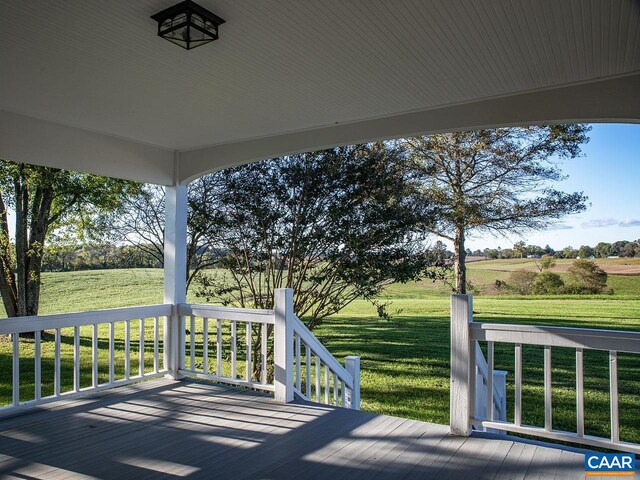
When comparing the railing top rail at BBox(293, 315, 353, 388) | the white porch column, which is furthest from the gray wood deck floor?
the white porch column

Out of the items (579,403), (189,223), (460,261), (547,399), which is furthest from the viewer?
(460,261)

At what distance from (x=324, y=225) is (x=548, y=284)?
4.97 meters

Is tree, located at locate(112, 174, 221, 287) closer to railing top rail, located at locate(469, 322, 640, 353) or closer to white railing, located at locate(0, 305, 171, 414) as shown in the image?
white railing, located at locate(0, 305, 171, 414)

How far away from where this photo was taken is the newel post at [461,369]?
11.6 ft

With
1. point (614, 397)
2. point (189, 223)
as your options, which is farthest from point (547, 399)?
point (189, 223)

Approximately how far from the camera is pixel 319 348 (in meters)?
4.70

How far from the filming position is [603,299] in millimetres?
9430

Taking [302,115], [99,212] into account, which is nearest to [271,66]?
[302,115]

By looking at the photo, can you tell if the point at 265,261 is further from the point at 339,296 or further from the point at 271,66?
the point at 271,66

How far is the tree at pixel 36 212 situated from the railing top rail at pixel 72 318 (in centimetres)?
412

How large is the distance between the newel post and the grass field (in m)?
3.98

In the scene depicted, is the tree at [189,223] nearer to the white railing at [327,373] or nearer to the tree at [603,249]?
the white railing at [327,373]

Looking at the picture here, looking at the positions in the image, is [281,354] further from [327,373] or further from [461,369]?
[461,369]

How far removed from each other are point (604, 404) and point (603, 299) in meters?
2.88
